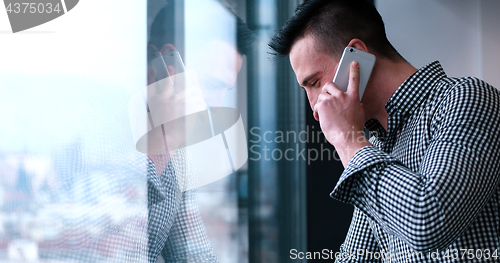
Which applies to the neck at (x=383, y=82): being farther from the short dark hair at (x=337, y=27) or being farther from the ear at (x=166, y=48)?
the ear at (x=166, y=48)

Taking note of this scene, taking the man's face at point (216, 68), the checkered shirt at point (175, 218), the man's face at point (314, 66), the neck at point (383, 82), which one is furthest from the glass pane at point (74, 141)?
the neck at point (383, 82)

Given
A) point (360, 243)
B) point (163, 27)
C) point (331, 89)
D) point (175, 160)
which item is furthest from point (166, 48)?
point (360, 243)

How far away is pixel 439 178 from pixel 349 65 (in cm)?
29

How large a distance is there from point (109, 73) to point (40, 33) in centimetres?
12

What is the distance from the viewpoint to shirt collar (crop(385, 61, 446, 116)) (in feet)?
2.09

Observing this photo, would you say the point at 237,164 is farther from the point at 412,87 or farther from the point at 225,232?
the point at 412,87

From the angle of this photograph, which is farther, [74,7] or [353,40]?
[353,40]

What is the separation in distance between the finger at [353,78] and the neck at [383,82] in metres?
0.06

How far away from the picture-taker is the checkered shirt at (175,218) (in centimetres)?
64

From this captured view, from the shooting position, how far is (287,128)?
0.93m

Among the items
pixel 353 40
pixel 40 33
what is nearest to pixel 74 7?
pixel 40 33

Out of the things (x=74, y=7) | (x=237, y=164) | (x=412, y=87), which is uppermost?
(x=74, y=7)

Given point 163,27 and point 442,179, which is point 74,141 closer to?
point 163,27

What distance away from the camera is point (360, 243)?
2.62ft
